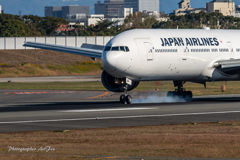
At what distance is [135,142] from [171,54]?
17302 millimetres

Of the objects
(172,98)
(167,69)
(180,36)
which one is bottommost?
(172,98)

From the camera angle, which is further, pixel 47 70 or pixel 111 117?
pixel 47 70

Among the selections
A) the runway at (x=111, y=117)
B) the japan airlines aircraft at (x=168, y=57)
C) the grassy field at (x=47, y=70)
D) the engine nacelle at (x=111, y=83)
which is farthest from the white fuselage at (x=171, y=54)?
the grassy field at (x=47, y=70)

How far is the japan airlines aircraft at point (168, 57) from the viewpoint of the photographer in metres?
31.1

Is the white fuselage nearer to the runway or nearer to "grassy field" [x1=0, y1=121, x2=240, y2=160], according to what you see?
the runway

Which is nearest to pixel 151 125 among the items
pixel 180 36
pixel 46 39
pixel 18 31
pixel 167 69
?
pixel 167 69

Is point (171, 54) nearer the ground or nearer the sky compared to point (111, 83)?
Result: nearer the sky

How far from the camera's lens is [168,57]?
3272 centimetres

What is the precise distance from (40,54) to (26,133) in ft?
343

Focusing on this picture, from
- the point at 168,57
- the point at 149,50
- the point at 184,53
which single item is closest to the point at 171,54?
the point at 168,57

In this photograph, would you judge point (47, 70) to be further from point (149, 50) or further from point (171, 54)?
point (149, 50)

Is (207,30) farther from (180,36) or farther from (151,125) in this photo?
(151,125)

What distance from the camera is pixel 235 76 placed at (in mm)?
35406

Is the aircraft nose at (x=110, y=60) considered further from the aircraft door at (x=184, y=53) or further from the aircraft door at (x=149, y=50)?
the aircraft door at (x=184, y=53)
